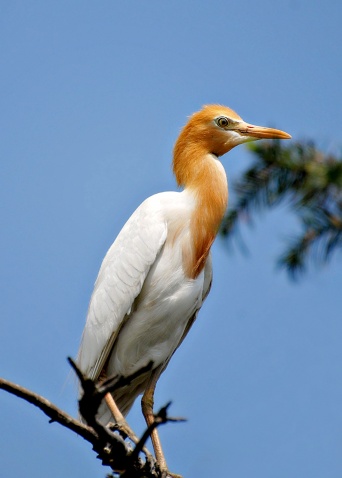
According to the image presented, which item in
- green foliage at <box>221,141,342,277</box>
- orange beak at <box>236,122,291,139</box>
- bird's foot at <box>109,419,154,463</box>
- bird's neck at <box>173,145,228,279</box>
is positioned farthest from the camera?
orange beak at <box>236,122,291,139</box>

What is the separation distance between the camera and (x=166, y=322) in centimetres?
500

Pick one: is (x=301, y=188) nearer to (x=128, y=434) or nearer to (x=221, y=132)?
(x=128, y=434)

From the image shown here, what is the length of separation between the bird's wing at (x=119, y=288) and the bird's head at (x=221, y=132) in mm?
721

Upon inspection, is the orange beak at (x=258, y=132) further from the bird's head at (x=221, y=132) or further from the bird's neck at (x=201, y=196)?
the bird's neck at (x=201, y=196)

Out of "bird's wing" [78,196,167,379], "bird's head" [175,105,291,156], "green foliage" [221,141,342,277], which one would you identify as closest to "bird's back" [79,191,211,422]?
"bird's wing" [78,196,167,379]

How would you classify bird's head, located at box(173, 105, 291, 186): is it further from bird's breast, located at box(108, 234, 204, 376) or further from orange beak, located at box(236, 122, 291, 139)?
bird's breast, located at box(108, 234, 204, 376)

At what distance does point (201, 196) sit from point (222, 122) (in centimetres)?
60

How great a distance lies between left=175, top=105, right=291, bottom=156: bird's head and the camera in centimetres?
558

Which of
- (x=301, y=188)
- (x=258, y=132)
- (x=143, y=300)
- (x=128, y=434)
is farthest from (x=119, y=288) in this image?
(x=301, y=188)

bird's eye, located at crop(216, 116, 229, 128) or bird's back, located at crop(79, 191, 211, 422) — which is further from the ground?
bird's eye, located at crop(216, 116, 229, 128)

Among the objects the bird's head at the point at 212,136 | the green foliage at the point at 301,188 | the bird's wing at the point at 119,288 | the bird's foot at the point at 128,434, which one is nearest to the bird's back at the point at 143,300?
the bird's wing at the point at 119,288

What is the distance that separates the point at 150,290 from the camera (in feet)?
16.5

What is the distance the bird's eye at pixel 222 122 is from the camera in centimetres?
559

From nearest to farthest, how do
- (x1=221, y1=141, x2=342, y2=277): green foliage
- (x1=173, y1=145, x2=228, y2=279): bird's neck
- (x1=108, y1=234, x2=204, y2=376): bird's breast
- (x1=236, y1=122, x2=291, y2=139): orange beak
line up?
(x1=221, y1=141, x2=342, y2=277): green foliage < (x1=108, y1=234, x2=204, y2=376): bird's breast < (x1=173, y1=145, x2=228, y2=279): bird's neck < (x1=236, y1=122, x2=291, y2=139): orange beak
